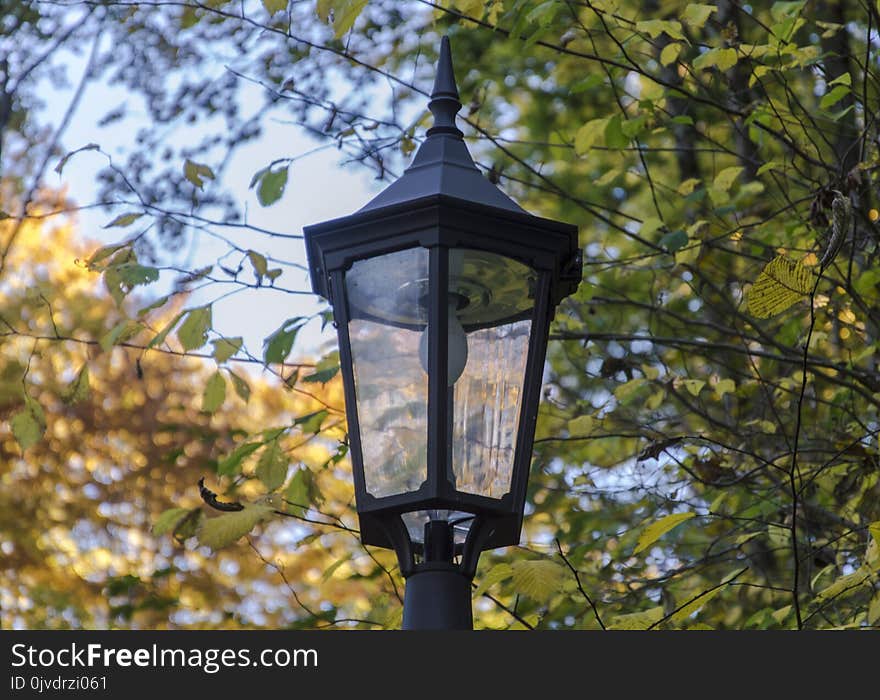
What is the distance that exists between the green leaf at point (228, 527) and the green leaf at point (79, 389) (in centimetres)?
109

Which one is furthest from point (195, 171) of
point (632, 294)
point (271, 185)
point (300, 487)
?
point (632, 294)

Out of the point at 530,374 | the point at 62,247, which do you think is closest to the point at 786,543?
the point at 530,374

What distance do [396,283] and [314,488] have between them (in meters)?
1.47

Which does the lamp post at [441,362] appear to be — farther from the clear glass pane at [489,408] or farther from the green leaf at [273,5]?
the green leaf at [273,5]

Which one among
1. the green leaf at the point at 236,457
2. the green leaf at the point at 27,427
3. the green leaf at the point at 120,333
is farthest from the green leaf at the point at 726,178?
the green leaf at the point at 27,427

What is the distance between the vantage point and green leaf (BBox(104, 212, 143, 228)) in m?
4.13

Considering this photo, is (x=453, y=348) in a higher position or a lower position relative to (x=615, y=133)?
lower

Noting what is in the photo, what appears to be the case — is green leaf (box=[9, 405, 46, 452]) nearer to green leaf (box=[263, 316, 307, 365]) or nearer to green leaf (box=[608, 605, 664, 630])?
green leaf (box=[263, 316, 307, 365])

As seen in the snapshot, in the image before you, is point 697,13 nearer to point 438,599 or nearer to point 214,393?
point 214,393

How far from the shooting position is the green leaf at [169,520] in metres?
3.86

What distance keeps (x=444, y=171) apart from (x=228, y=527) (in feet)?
3.73

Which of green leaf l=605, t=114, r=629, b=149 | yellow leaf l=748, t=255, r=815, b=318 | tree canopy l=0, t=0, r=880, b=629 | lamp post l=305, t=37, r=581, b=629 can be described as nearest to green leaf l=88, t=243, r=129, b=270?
tree canopy l=0, t=0, r=880, b=629

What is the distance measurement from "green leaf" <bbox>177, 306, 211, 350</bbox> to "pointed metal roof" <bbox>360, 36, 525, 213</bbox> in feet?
3.82

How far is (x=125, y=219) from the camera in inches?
164
